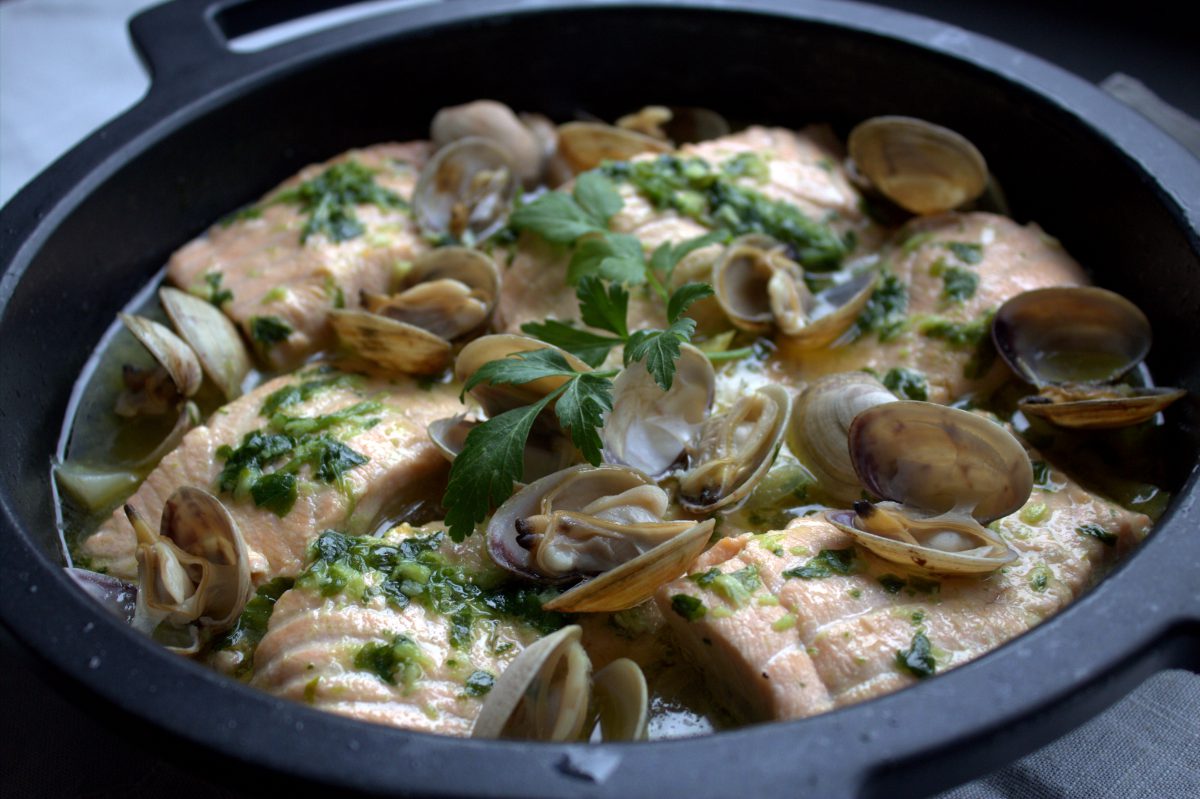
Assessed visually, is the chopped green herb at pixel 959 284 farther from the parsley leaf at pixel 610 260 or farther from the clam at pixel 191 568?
the clam at pixel 191 568

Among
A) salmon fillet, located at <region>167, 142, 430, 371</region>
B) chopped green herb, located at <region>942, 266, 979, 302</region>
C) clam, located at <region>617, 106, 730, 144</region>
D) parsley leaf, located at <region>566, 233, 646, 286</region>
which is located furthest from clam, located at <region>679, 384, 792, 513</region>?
clam, located at <region>617, 106, 730, 144</region>

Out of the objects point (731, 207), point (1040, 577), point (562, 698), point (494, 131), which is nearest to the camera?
point (562, 698)

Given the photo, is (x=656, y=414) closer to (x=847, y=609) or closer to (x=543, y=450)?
(x=543, y=450)

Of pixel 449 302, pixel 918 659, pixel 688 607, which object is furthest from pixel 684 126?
pixel 918 659

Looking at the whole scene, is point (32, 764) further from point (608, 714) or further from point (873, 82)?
point (873, 82)

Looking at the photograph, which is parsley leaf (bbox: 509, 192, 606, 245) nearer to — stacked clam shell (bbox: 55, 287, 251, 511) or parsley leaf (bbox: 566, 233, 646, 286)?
parsley leaf (bbox: 566, 233, 646, 286)

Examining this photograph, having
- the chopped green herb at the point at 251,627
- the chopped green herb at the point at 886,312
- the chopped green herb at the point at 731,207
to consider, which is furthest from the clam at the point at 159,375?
the chopped green herb at the point at 886,312

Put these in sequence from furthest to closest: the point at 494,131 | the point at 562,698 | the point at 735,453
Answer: the point at 494,131
the point at 735,453
the point at 562,698
